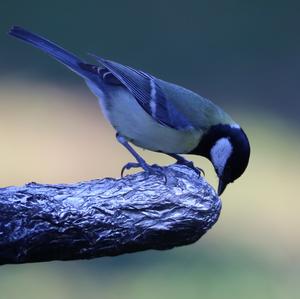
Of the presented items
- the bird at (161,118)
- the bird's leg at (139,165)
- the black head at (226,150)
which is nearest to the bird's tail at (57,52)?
the bird at (161,118)

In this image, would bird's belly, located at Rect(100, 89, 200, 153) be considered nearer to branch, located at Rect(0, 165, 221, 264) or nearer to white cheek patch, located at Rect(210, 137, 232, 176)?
white cheek patch, located at Rect(210, 137, 232, 176)

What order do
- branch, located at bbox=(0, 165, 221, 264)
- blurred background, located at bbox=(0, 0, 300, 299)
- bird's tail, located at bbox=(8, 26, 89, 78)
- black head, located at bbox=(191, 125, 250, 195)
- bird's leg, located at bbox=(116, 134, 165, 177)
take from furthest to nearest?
1. blurred background, located at bbox=(0, 0, 300, 299)
2. bird's tail, located at bbox=(8, 26, 89, 78)
3. black head, located at bbox=(191, 125, 250, 195)
4. bird's leg, located at bbox=(116, 134, 165, 177)
5. branch, located at bbox=(0, 165, 221, 264)

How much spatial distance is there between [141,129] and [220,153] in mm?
252

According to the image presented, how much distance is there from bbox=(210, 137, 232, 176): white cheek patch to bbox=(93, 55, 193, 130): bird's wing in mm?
98

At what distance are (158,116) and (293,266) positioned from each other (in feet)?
5.81

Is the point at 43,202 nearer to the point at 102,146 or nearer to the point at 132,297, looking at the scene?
the point at 132,297

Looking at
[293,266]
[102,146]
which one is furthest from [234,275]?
[102,146]

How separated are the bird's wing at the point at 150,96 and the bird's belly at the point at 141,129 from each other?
0.02 meters

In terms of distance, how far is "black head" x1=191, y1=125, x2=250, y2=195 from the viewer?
276 cm

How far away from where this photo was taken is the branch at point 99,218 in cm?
191

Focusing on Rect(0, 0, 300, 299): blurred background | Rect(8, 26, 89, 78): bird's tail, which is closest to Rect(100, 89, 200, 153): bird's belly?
Rect(8, 26, 89, 78): bird's tail

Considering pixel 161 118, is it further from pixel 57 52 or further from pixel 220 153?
pixel 57 52

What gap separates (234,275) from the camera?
171 inches

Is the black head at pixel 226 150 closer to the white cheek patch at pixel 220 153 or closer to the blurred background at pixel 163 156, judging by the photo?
the white cheek patch at pixel 220 153
